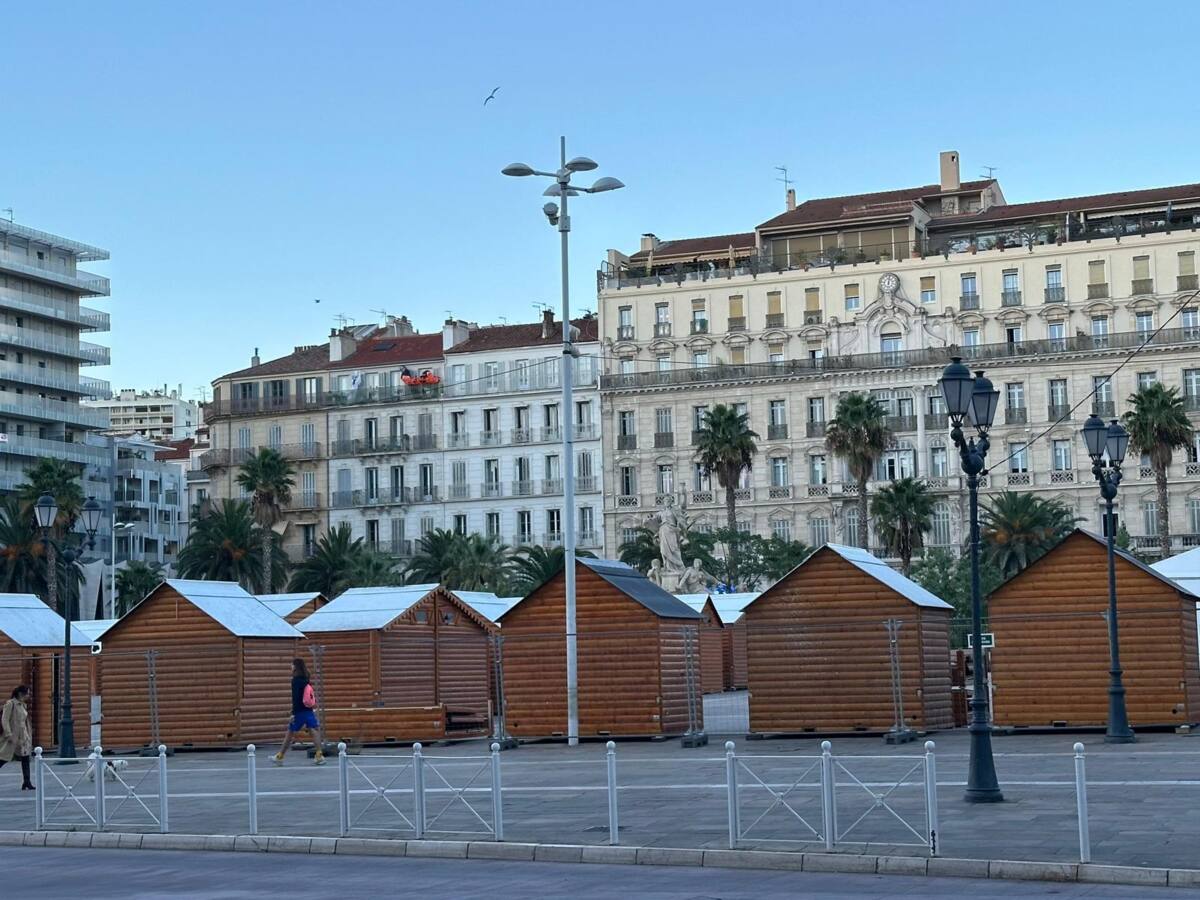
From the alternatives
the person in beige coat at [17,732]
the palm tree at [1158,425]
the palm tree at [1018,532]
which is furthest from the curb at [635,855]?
the palm tree at [1158,425]

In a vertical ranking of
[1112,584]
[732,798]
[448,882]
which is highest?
[1112,584]

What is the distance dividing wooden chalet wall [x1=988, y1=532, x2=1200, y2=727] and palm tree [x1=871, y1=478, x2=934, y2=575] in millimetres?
43830

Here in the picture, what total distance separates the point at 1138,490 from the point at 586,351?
28.9m

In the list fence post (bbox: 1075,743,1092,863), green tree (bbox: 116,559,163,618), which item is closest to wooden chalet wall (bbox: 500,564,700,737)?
fence post (bbox: 1075,743,1092,863)

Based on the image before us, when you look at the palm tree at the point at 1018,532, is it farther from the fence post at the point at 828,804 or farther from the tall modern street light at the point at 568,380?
the fence post at the point at 828,804

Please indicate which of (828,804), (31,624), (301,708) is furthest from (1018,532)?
(828,804)

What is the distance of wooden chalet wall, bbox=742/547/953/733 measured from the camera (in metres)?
30.4

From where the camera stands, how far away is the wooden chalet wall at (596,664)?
31.8 meters

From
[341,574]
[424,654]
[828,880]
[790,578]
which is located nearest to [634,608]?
[790,578]

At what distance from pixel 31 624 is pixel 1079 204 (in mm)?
65968

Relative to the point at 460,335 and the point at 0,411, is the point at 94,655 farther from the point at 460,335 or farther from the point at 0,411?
the point at 0,411

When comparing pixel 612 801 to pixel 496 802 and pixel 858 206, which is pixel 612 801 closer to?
pixel 496 802

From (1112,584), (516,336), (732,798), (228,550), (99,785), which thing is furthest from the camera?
(516,336)

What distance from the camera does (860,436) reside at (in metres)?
78.4
